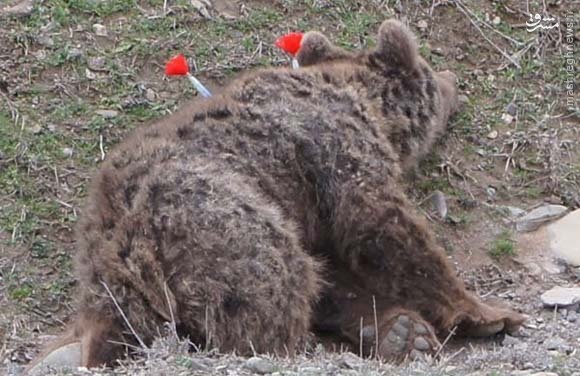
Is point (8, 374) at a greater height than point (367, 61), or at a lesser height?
lesser

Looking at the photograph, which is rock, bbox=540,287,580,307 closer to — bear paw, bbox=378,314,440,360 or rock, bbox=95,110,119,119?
bear paw, bbox=378,314,440,360

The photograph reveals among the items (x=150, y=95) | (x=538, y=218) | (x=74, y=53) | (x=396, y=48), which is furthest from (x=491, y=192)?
(x=74, y=53)

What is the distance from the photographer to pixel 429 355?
577cm

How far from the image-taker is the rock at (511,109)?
796 centimetres

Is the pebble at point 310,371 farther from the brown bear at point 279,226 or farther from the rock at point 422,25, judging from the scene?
the rock at point 422,25

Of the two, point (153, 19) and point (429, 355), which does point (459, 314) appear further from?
point (153, 19)

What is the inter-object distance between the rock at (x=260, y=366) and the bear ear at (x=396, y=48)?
8.25ft

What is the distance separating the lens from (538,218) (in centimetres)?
730

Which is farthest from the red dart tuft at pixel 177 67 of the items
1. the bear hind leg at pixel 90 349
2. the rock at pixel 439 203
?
the bear hind leg at pixel 90 349

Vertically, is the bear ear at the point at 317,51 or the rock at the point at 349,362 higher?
the bear ear at the point at 317,51

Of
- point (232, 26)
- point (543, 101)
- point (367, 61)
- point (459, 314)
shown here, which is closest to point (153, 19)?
point (232, 26)

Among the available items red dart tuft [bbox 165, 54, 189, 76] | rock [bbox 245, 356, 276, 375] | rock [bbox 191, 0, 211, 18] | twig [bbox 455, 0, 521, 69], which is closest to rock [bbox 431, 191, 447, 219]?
twig [bbox 455, 0, 521, 69]

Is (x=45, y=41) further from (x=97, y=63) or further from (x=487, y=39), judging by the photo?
(x=487, y=39)

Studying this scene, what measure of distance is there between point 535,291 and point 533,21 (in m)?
2.29
